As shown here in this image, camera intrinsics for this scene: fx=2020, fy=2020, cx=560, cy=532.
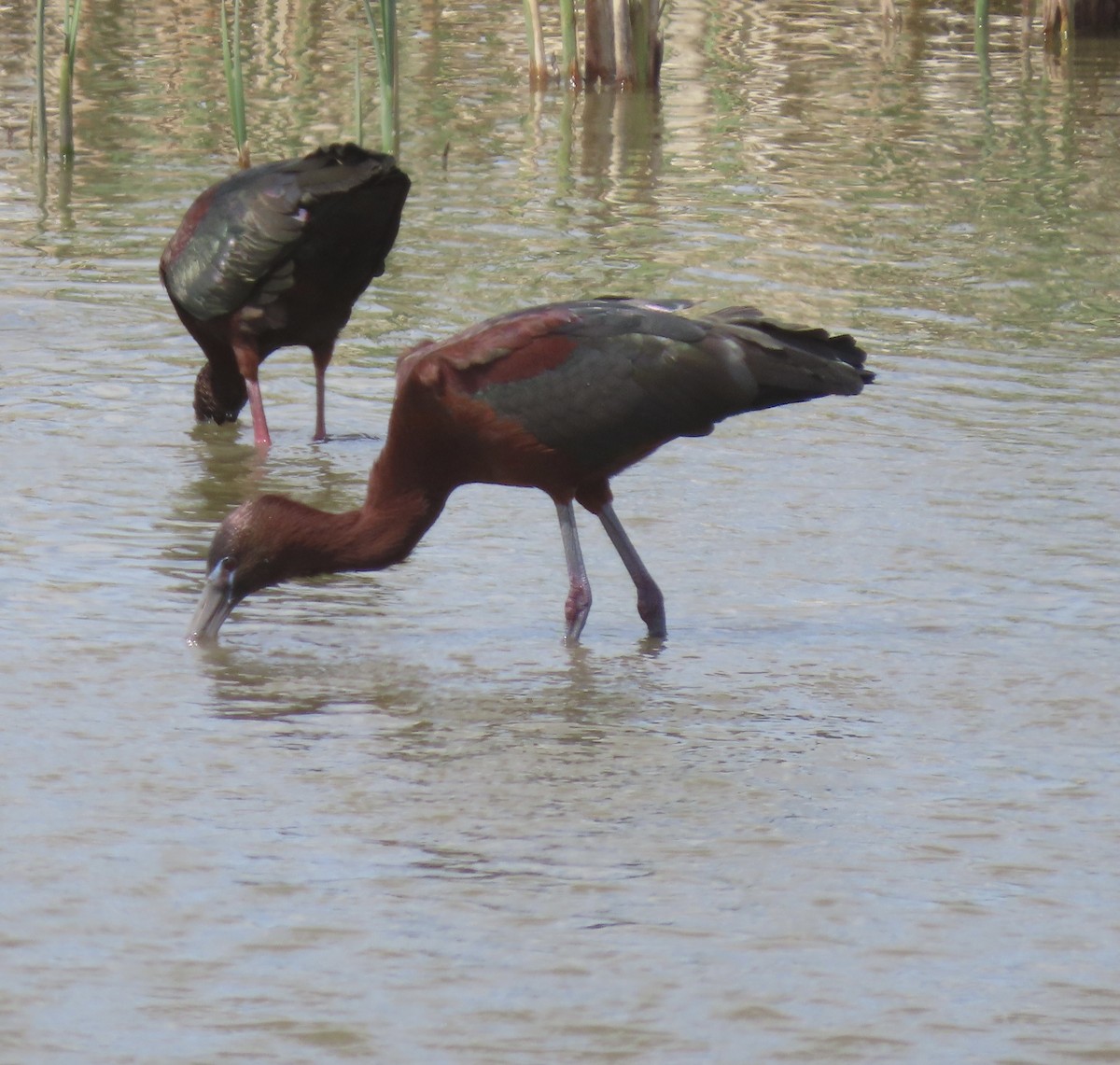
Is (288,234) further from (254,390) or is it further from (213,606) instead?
(213,606)

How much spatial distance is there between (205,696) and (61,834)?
99cm

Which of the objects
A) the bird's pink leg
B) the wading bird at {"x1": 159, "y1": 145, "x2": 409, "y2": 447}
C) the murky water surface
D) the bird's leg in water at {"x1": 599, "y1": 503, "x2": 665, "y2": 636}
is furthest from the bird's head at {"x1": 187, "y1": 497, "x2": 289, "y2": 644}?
the bird's pink leg

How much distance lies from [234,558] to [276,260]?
224 cm

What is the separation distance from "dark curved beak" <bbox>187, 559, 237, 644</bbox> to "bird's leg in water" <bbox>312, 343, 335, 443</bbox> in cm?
233

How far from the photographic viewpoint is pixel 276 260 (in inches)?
293

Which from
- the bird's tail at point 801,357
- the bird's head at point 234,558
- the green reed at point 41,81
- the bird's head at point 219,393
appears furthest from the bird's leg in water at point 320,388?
the green reed at point 41,81

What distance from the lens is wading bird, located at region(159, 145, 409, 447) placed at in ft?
23.9

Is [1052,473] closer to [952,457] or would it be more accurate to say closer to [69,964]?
[952,457]

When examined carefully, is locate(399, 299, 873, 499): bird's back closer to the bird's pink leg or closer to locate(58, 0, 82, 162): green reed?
the bird's pink leg

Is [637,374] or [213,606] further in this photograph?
[637,374]

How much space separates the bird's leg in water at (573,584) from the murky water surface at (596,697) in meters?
0.09

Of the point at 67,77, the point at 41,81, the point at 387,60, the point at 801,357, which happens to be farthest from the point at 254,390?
the point at 67,77

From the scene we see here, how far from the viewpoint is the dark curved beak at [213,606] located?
5469 millimetres

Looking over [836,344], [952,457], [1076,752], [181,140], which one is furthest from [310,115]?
[1076,752]
